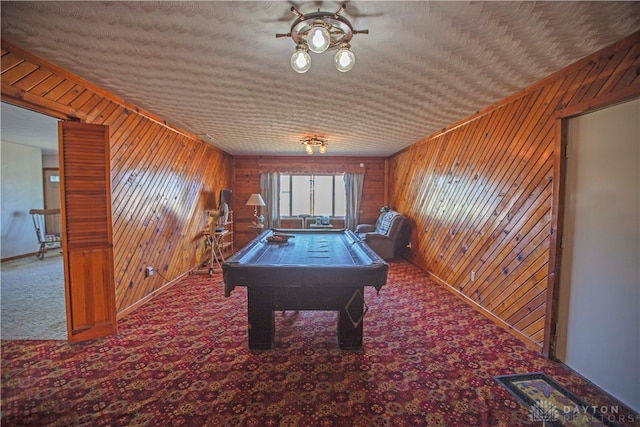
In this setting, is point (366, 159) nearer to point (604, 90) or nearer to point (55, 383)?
point (604, 90)

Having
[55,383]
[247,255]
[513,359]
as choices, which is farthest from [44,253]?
[513,359]

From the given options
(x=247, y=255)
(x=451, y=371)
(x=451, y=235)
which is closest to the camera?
(x=451, y=371)

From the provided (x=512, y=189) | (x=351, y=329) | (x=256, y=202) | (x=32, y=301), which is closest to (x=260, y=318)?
(x=351, y=329)

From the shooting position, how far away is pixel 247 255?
115 inches

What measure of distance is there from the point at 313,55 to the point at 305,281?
1755mm

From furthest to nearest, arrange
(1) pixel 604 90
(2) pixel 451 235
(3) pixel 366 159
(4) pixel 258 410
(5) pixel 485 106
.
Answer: (3) pixel 366 159 < (2) pixel 451 235 < (5) pixel 485 106 < (1) pixel 604 90 < (4) pixel 258 410

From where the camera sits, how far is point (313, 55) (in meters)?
2.17

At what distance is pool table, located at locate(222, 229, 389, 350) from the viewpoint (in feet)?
8.00

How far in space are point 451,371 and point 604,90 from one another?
2371 millimetres

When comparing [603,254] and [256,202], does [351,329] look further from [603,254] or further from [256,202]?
[256,202]

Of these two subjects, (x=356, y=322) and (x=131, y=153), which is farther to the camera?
(x=131, y=153)

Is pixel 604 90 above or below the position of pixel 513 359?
above

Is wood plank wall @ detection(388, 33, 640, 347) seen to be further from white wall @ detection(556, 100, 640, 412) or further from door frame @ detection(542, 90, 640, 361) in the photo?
white wall @ detection(556, 100, 640, 412)

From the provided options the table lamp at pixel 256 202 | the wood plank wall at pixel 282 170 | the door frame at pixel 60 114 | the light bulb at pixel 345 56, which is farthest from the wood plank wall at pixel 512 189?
the door frame at pixel 60 114
